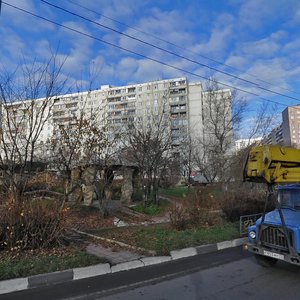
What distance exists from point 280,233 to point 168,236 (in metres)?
4.38

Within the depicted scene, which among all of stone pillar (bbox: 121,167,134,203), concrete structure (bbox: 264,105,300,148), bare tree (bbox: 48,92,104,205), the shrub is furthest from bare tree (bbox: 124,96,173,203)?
concrete structure (bbox: 264,105,300,148)

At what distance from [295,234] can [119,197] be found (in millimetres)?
16686

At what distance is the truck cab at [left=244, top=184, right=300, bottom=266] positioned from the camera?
21.5ft

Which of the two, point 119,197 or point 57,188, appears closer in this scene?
point 57,188

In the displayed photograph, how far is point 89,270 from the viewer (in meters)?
7.19

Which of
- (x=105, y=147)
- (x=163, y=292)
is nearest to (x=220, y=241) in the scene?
(x=163, y=292)

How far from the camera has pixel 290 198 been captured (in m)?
7.99

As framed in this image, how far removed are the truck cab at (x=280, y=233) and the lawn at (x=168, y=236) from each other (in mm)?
2440

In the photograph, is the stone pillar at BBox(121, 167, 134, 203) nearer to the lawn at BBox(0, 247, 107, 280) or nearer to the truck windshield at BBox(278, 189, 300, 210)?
the lawn at BBox(0, 247, 107, 280)

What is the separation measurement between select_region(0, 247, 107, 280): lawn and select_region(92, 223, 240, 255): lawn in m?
2.01

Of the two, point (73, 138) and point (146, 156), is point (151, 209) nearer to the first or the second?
point (146, 156)

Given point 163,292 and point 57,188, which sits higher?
point 57,188

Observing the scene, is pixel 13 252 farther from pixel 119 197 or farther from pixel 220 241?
pixel 119 197

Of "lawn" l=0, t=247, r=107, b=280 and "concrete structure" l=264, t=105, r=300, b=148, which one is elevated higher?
"concrete structure" l=264, t=105, r=300, b=148
